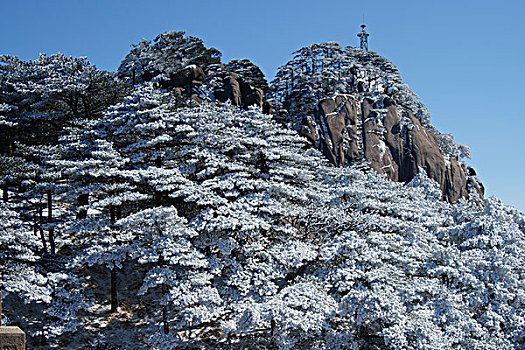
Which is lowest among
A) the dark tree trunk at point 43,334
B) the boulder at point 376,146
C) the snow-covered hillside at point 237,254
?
the dark tree trunk at point 43,334

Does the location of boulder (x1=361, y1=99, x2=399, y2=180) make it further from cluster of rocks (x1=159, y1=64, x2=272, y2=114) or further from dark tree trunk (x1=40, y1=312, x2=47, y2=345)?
dark tree trunk (x1=40, y1=312, x2=47, y2=345)

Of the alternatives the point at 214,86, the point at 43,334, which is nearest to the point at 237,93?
the point at 214,86

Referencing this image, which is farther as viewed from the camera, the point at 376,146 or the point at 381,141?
the point at 381,141

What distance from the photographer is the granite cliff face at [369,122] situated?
45.3 m

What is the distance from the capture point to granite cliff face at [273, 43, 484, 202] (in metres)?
45.3

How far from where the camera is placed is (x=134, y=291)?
1981 centimetres

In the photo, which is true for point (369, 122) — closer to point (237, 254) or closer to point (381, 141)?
point (381, 141)

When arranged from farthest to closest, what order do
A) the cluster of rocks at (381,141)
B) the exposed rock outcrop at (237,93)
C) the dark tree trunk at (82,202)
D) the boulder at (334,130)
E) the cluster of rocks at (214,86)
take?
the cluster of rocks at (381,141) → the boulder at (334,130) → the exposed rock outcrop at (237,93) → the cluster of rocks at (214,86) → the dark tree trunk at (82,202)

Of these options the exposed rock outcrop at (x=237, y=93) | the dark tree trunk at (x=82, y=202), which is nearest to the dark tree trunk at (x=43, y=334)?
the dark tree trunk at (x=82, y=202)

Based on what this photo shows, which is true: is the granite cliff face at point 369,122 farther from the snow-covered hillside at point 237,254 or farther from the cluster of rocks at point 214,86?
the snow-covered hillside at point 237,254

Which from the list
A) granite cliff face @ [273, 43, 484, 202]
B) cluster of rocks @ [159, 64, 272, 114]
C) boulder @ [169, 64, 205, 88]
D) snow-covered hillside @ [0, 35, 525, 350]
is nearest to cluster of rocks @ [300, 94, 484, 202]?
granite cliff face @ [273, 43, 484, 202]

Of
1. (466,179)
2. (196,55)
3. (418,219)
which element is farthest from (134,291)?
(466,179)

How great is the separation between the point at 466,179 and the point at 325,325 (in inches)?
1616

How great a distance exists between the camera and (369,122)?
47625 mm
